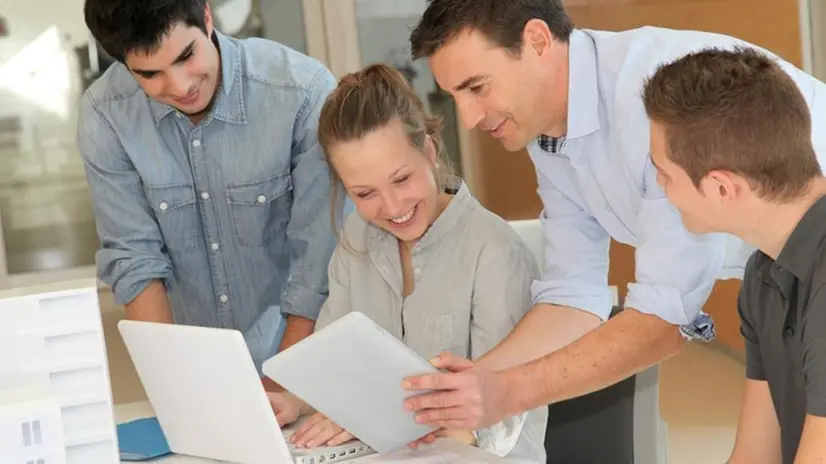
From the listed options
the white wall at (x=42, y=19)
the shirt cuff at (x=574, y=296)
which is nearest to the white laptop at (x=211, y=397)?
the shirt cuff at (x=574, y=296)

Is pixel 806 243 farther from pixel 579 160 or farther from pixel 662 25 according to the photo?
pixel 662 25

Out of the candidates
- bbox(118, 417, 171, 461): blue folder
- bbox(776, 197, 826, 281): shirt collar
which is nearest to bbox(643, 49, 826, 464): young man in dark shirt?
bbox(776, 197, 826, 281): shirt collar

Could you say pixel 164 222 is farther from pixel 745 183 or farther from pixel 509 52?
pixel 745 183

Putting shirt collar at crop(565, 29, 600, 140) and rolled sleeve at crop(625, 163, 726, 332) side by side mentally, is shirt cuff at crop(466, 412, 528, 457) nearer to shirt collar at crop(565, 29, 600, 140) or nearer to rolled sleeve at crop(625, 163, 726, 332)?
rolled sleeve at crop(625, 163, 726, 332)

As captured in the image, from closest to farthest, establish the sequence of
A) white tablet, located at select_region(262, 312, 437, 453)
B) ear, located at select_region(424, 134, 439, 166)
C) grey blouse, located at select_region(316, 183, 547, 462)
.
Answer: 1. white tablet, located at select_region(262, 312, 437, 453)
2. grey blouse, located at select_region(316, 183, 547, 462)
3. ear, located at select_region(424, 134, 439, 166)

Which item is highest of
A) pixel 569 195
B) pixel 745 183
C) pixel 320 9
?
pixel 745 183

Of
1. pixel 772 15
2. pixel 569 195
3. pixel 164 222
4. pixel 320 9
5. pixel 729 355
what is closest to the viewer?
pixel 569 195

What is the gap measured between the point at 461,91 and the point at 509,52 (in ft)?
0.30

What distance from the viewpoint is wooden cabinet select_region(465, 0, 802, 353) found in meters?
3.79

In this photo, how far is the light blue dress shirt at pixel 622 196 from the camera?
148 centimetres

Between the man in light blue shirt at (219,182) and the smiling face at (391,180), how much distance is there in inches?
8.9

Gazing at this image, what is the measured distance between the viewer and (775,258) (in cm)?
124

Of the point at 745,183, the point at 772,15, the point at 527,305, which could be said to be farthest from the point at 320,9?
the point at 745,183

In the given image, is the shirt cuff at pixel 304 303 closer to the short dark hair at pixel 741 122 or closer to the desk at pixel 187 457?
the desk at pixel 187 457
